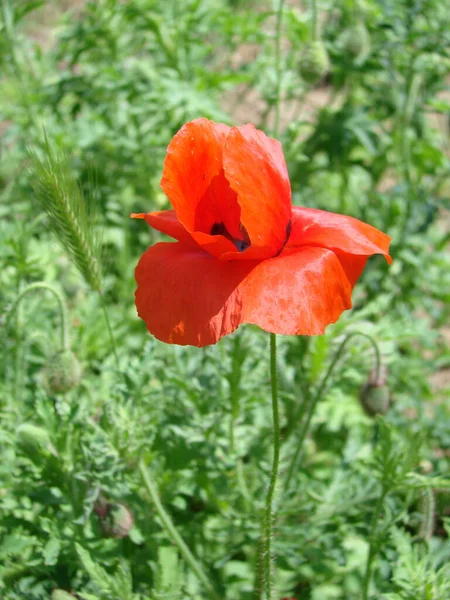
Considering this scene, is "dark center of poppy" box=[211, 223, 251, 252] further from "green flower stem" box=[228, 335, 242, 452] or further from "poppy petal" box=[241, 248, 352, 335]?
"green flower stem" box=[228, 335, 242, 452]

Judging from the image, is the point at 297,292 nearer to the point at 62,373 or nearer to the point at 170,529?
the point at 170,529

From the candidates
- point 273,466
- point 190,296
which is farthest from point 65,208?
point 273,466

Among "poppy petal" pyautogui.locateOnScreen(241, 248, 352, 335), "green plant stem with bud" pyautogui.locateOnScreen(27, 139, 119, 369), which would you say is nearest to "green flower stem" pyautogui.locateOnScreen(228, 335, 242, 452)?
"green plant stem with bud" pyautogui.locateOnScreen(27, 139, 119, 369)

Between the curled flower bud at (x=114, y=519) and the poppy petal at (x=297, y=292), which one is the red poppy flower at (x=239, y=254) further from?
the curled flower bud at (x=114, y=519)

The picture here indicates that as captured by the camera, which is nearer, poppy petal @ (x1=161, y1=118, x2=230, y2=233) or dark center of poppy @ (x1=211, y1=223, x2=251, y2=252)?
poppy petal @ (x1=161, y1=118, x2=230, y2=233)

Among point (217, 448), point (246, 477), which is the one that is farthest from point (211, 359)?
point (246, 477)

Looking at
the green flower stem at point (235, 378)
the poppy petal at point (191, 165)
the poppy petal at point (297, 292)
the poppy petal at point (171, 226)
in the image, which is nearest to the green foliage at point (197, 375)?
the green flower stem at point (235, 378)
